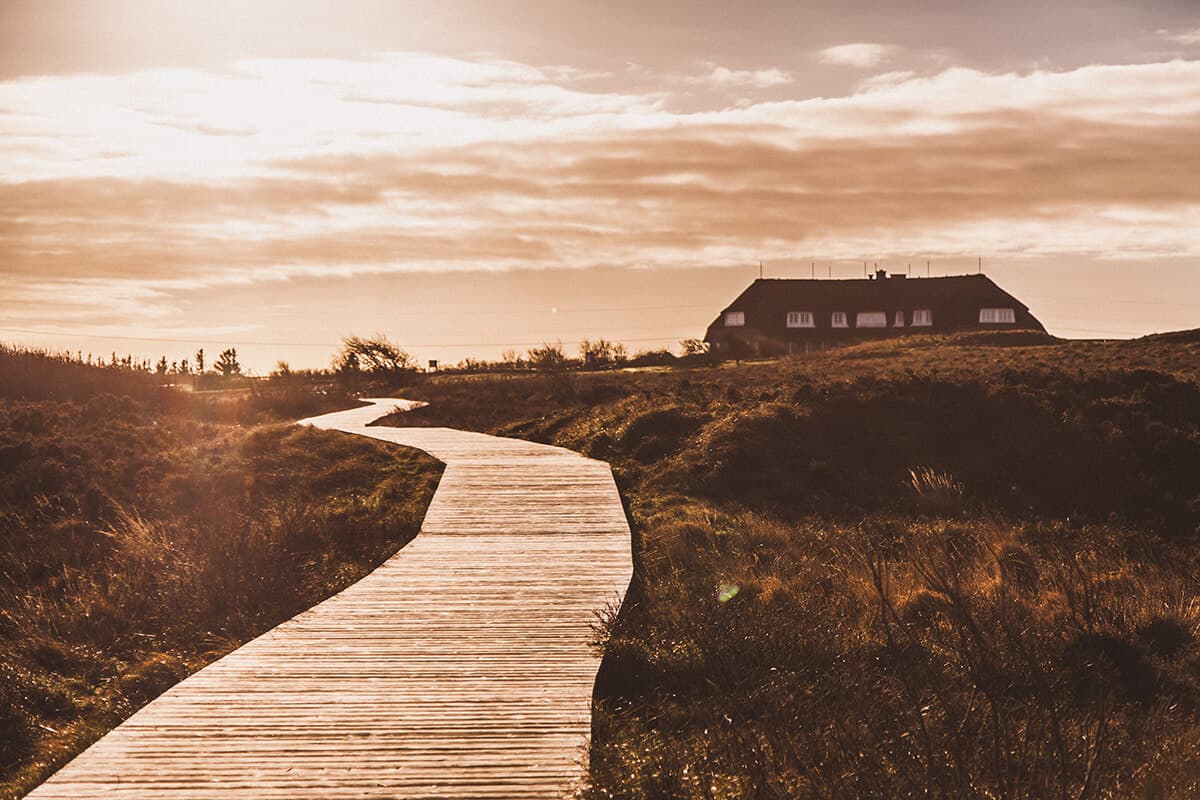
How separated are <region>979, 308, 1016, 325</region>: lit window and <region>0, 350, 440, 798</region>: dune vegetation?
6527cm

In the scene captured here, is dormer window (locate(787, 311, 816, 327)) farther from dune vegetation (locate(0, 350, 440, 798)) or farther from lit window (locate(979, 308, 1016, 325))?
dune vegetation (locate(0, 350, 440, 798))

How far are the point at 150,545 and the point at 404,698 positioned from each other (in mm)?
8829

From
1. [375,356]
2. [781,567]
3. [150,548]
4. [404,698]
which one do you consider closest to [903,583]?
[781,567]

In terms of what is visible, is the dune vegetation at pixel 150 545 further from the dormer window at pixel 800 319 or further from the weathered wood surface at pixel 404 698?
Result: the dormer window at pixel 800 319

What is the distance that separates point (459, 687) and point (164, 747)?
2.19 m

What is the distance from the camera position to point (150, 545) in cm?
1619

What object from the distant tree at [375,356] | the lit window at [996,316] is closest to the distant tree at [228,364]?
the distant tree at [375,356]

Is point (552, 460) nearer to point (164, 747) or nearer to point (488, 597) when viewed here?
point (488, 597)

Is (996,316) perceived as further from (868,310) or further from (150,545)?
(150,545)

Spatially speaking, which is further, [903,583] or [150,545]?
[150,545]

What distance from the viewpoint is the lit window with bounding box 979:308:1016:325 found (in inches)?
3324

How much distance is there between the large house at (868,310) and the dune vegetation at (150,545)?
193 ft

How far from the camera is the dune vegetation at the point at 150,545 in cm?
1155

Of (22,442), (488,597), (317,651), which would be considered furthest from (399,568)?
(22,442)
